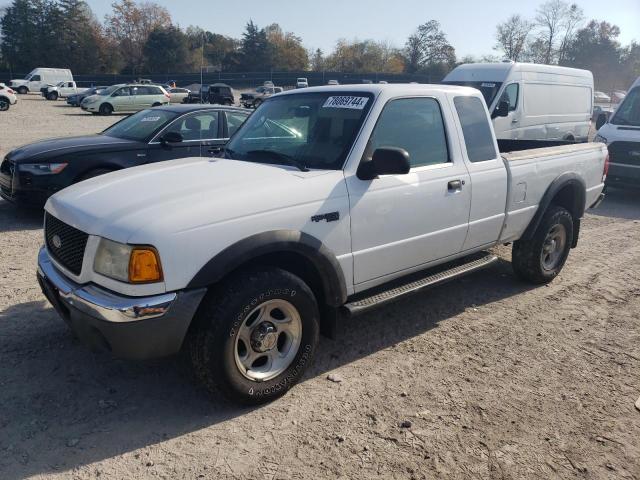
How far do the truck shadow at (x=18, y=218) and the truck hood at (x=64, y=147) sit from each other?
0.82 meters

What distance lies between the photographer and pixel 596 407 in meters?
3.42

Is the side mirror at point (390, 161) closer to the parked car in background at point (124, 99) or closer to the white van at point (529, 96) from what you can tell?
the white van at point (529, 96)

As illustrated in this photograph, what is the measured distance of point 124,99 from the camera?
31.0 m

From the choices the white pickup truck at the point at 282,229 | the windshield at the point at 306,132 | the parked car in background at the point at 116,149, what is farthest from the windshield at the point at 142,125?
the windshield at the point at 306,132

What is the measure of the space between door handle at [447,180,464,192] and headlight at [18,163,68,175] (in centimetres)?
531

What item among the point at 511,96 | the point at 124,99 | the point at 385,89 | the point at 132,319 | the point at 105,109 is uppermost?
the point at 124,99

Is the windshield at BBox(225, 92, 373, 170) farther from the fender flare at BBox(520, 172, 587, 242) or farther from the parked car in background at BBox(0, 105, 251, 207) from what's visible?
the parked car in background at BBox(0, 105, 251, 207)

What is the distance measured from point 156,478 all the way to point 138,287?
0.99m

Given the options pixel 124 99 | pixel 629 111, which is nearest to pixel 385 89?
pixel 629 111

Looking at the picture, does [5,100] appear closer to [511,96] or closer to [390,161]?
[511,96]

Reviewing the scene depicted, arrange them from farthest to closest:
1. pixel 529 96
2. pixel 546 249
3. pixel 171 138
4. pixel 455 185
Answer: pixel 529 96 → pixel 171 138 → pixel 546 249 → pixel 455 185

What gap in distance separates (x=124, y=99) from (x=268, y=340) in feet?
102

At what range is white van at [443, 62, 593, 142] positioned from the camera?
1177cm

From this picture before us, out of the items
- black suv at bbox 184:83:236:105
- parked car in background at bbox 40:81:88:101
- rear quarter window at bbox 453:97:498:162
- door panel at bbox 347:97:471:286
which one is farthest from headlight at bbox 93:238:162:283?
parked car in background at bbox 40:81:88:101
